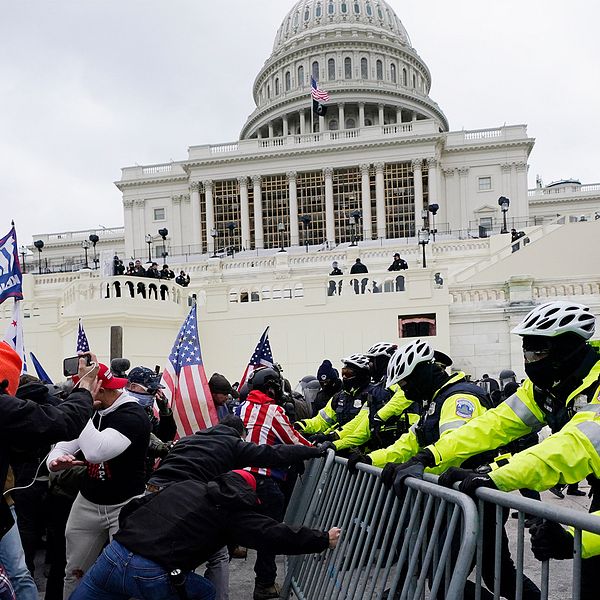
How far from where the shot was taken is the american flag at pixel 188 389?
7.24 meters

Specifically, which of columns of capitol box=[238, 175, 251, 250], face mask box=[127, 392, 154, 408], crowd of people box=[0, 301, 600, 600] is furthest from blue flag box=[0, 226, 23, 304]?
columns of capitol box=[238, 175, 251, 250]

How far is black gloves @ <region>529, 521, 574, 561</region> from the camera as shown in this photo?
8.21 ft

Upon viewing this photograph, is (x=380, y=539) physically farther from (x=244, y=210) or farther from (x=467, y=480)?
(x=244, y=210)

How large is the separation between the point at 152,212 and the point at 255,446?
65725mm

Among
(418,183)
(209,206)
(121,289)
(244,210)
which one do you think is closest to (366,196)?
(418,183)

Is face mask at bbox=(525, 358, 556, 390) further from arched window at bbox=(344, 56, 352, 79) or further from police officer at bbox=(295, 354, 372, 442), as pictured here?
arched window at bbox=(344, 56, 352, 79)

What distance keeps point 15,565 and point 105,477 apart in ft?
2.36

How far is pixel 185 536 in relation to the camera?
3.31 metres

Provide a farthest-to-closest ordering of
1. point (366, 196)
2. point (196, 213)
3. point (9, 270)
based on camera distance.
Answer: point (196, 213) → point (366, 196) → point (9, 270)

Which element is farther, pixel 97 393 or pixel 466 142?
pixel 466 142

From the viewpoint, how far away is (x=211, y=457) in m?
3.79

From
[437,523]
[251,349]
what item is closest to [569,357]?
[437,523]

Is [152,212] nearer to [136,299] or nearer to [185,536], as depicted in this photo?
[136,299]

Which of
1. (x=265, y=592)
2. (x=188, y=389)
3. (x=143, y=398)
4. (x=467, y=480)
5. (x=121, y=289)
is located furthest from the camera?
(x=121, y=289)
